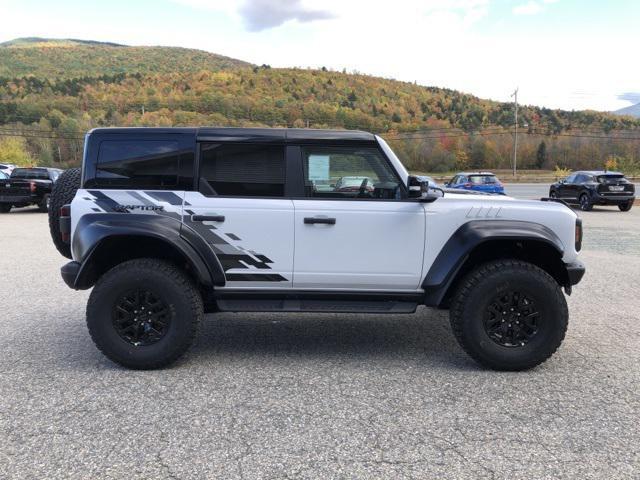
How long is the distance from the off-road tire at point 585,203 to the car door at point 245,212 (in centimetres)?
1833

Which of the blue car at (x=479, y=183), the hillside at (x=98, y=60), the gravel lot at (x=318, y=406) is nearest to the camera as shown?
the gravel lot at (x=318, y=406)

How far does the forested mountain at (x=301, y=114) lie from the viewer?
73.0m

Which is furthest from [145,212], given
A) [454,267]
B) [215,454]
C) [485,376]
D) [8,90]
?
[8,90]

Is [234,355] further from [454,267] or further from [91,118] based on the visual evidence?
[91,118]

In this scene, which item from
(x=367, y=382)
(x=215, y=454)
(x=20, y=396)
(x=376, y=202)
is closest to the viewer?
(x=215, y=454)

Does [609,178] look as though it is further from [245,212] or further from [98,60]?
[98,60]

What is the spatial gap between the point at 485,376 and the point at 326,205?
179 cm

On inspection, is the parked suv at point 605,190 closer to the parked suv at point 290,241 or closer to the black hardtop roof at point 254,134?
the parked suv at point 290,241

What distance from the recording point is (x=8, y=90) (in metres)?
83.2

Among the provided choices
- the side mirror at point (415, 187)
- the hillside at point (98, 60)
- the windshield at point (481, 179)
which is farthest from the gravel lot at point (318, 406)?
the hillside at point (98, 60)

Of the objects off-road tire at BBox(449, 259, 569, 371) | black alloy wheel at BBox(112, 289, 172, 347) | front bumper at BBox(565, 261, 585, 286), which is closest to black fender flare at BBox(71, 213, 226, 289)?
black alloy wheel at BBox(112, 289, 172, 347)

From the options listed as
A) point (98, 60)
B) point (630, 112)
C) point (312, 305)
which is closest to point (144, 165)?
point (312, 305)

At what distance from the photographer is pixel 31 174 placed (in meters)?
18.0

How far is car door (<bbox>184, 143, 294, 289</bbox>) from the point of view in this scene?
388cm
